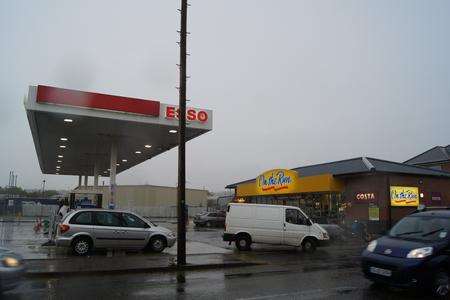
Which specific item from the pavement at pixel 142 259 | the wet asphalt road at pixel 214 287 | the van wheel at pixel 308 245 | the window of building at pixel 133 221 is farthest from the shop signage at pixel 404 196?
the window of building at pixel 133 221

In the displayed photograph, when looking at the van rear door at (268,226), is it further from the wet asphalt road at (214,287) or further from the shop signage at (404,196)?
the shop signage at (404,196)

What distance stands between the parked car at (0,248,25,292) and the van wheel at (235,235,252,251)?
1213 cm

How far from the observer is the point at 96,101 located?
19547 millimetres

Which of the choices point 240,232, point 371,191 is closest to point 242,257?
point 240,232

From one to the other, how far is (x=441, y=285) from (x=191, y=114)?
14006 mm

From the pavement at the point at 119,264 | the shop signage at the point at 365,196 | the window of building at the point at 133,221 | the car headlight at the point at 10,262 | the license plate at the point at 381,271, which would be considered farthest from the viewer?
the shop signage at the point at 365,196

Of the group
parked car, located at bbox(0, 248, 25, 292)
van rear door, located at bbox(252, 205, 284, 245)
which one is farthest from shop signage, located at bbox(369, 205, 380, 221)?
parked car, located at bbox(0, 248, 25, 292)

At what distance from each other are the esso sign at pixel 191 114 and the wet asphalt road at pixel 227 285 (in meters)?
8.66

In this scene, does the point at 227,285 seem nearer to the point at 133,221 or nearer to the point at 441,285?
the point at 441,285

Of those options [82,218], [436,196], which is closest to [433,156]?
[436,196]

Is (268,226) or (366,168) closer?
(268,226)

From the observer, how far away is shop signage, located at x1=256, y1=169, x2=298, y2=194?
116 feet

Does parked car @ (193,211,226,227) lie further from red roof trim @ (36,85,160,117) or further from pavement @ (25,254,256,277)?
pavement @ (25,254,256,277)

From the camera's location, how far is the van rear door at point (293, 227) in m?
19.5
